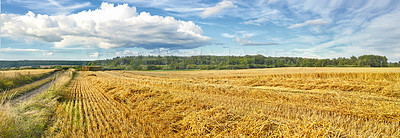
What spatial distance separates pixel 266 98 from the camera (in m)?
11.8

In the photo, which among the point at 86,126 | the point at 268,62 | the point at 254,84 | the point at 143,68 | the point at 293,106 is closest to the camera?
the point at 86,126

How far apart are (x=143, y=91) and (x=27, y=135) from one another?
573 cm

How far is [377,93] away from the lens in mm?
12336

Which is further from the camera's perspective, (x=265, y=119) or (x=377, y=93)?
(x=377, y=93)

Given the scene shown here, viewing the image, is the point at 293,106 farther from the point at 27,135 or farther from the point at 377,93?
the point at 27,135

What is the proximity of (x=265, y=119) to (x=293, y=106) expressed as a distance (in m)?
5.58

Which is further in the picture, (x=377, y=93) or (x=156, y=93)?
(x=377, y=93)

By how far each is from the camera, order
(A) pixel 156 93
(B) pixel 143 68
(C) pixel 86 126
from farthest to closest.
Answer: (B) pixel 143 68 < (A) pixel 156 93 < (C) pixel 86 126

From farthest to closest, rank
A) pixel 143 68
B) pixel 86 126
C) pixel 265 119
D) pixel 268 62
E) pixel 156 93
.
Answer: pixel 143 68 → pixel 268 62 → pixel 156 93 → pixel 86 126 → pixel 265 119

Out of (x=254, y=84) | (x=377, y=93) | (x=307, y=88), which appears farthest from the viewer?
(x=254, y=84)

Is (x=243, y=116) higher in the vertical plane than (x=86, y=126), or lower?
higher

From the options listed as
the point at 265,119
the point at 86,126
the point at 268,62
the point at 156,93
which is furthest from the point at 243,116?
the point at 268,62

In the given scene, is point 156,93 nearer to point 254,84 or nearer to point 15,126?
point 15,126

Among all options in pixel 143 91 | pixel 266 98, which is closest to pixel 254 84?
pixel 266 98
